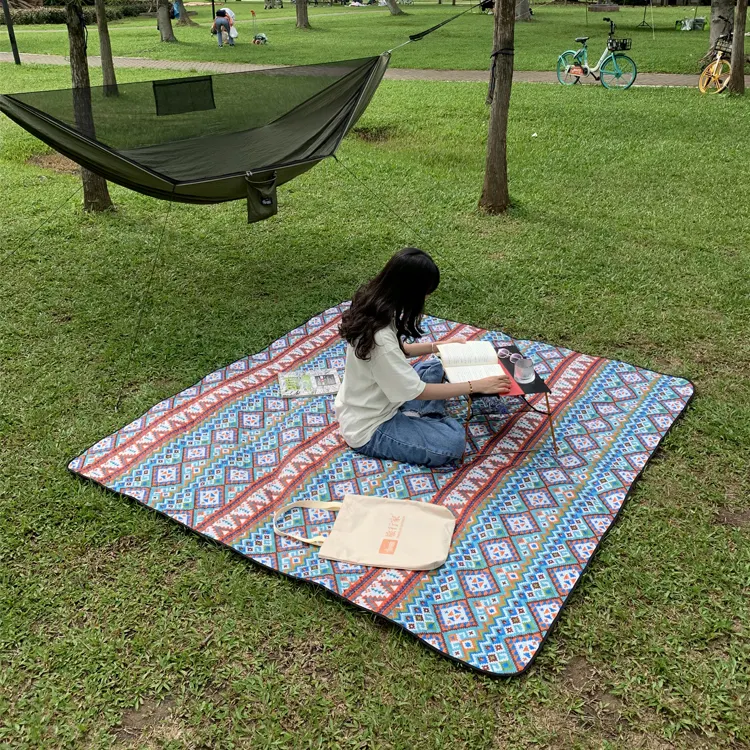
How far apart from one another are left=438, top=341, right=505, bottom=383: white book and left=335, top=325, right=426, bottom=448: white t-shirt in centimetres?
23

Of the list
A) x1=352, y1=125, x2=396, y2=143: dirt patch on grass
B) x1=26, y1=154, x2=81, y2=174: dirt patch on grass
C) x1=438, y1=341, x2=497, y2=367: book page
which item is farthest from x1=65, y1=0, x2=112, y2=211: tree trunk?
x1=352, y1=125, x2=396, y2=143: dirt patch on grass

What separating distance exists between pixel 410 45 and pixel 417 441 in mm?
13174

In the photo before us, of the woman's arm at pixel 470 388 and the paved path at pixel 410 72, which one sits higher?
the paved path at pixel 410 72

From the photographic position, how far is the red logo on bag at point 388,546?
2.22 m

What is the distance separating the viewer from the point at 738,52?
25.7 ft

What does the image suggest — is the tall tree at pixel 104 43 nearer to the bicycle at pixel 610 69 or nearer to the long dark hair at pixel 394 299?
the long dark hair at pixel 394 299

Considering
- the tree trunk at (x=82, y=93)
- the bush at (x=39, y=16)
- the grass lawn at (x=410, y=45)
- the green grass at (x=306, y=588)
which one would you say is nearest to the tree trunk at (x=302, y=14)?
the grass lawn at (x=410, y=45)

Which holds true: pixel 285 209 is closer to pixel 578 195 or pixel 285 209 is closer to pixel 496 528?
pixel 578 195

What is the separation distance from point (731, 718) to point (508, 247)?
3.17 meters

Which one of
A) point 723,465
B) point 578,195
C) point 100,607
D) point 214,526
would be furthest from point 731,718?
point 578,195

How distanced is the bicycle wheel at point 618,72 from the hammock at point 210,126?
6007 millimetres

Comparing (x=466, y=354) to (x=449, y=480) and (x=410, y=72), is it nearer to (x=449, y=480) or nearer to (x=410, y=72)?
(x=449, y=480)

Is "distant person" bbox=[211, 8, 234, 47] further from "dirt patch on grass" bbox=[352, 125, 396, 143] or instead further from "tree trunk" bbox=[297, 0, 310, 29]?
"dirt patch on grass" bbox=[352, 125, 396, 143]

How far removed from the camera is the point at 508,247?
4477 millimetres
